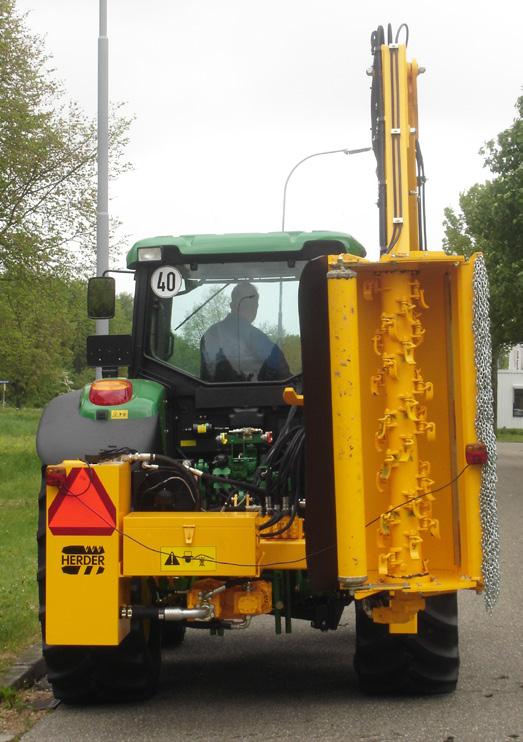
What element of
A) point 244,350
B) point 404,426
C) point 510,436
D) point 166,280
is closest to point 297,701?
point 404,426

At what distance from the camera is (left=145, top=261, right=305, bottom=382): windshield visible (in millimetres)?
8391

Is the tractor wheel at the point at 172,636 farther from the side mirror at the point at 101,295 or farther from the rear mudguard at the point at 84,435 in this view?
the side mirror at the point at 101,295

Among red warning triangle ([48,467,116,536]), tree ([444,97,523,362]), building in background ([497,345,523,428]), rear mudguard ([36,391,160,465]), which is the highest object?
tree ([444,97,523,362])

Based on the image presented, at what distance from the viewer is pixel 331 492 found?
639 cm

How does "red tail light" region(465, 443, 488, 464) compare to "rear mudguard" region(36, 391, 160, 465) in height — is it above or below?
below

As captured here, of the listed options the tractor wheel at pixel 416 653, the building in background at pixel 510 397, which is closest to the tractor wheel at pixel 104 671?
the tractor wheel at pixel 416 653

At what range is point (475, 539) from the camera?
261 inches

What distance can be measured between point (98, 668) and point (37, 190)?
74.4 ft

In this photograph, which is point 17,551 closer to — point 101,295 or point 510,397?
point 101,295

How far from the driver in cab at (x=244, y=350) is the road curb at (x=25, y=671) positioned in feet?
Answer: 6.72

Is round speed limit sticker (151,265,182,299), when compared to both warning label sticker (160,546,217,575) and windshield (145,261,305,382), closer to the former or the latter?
windshield (145,261,305,382)

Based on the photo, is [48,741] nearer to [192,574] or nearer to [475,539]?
[192,574]

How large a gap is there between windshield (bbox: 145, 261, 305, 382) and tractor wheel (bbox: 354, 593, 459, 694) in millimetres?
1762

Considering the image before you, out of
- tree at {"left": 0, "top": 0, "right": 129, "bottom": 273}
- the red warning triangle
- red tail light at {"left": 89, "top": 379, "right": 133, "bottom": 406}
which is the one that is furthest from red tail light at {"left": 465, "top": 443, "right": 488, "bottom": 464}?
tree at {"left": 0, "top": 0, "right": 129, "bottom": 273}
